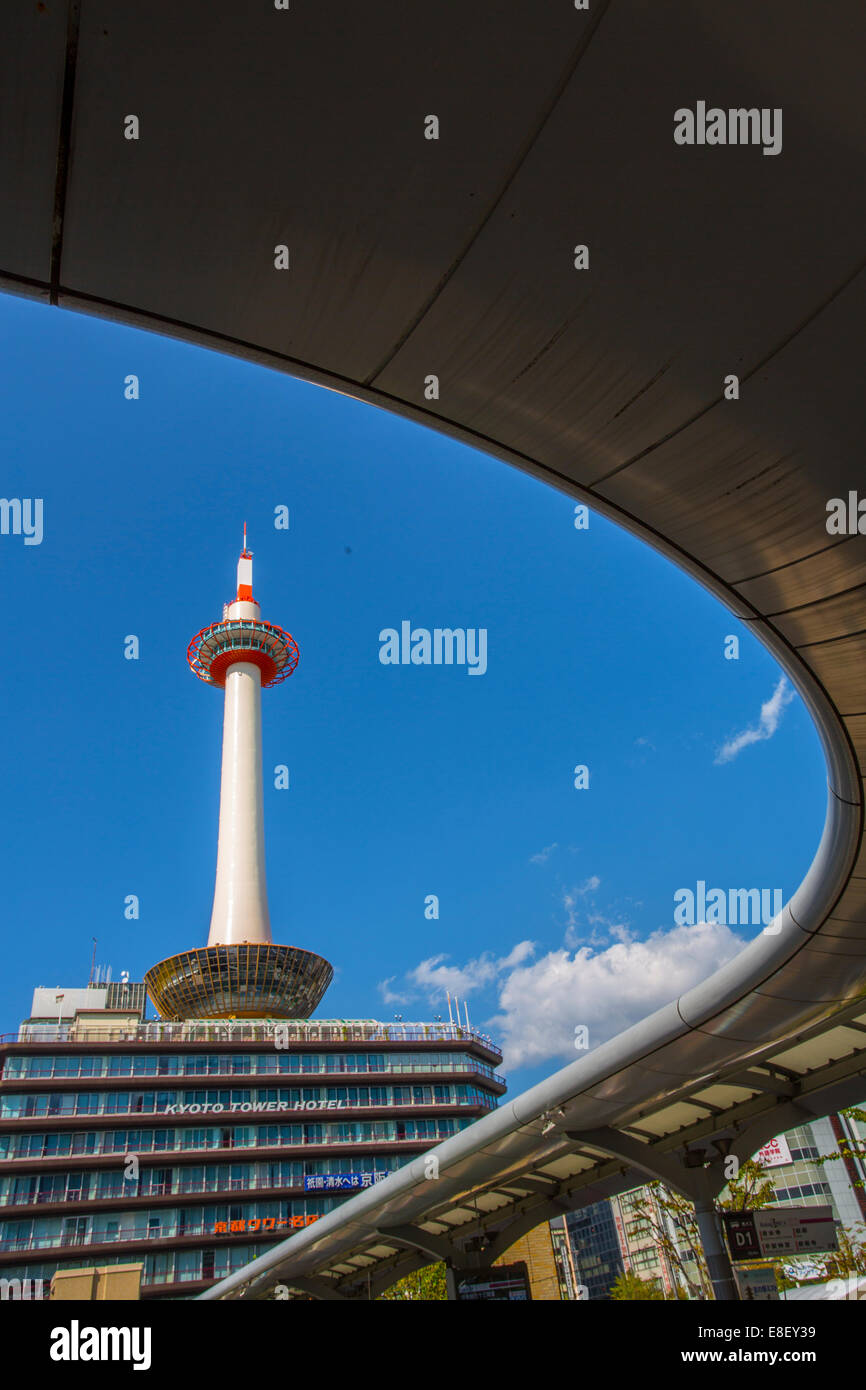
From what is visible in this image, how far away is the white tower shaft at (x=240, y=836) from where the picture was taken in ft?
253

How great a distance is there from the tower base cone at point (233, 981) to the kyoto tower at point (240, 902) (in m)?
0.09

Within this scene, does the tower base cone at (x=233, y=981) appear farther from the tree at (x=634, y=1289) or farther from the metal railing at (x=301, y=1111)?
the tree at (x=634, y=1289)

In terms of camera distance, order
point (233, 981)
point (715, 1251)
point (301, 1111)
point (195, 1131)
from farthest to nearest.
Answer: point (233, 981)
point (301, 1111)
point (195, 1131)
point (715, 1251)

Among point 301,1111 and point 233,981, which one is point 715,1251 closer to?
point 301,1111

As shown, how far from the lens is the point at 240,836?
259 ft

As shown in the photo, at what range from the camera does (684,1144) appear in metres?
14.9

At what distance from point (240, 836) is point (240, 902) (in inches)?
228

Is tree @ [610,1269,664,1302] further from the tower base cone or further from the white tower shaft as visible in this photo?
the white tower shaft

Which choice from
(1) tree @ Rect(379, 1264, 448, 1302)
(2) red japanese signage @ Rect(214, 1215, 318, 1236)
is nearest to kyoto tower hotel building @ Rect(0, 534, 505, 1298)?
(2) red japanese signage @ Rect(214, 1215, 318, 1236)

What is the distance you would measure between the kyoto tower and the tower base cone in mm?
85

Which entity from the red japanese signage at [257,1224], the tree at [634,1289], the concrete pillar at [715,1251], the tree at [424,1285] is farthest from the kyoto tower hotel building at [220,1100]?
the concrete pillar at [715,1251]

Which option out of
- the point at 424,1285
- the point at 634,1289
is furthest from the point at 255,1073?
the point at 634,1289
